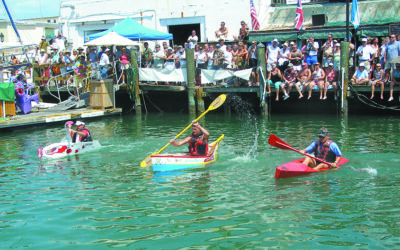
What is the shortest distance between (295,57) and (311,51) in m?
0.67

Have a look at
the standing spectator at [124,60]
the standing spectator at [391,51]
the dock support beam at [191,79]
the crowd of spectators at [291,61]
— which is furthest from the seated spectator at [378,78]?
the standing spectator at [124,60]

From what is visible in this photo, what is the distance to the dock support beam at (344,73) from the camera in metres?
17.9

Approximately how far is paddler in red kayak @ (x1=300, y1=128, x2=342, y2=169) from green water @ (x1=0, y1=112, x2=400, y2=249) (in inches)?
13.0

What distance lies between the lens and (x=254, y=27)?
73.8ft

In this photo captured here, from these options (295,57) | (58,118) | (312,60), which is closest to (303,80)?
(312,60)

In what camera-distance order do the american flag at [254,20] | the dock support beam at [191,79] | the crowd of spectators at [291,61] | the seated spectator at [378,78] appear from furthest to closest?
the american flag at [254,20]
the dock support beam at [191,79]
the crowd of spectators at [291,61]
the seated spectator at [378,78]

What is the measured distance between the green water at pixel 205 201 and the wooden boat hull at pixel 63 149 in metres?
0.39

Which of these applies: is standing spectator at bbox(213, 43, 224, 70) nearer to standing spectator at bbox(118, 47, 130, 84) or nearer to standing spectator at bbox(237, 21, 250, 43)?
standing spectator at bbox(237, 21, 250, 43)

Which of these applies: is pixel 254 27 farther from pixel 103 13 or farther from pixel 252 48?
pixel 103 13

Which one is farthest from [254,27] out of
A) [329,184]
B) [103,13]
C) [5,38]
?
[5,38]

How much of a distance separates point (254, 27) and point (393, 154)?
11.7 metres

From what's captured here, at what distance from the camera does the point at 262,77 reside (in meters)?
19.4

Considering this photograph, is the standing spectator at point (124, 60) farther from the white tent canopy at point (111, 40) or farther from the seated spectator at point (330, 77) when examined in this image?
the seated spectator at point (330, 77)

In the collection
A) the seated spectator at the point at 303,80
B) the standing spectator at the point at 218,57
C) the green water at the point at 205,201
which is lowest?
the green water at the point at 205,201
